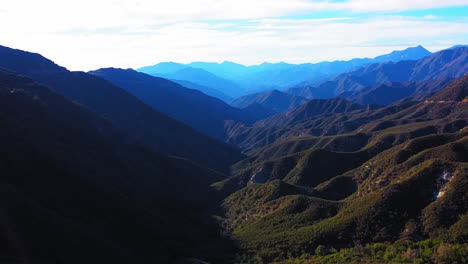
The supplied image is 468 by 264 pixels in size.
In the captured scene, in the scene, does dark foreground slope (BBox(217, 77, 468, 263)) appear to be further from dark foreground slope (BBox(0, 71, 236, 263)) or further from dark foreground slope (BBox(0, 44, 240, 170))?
dark foreground slope (BBox(0, 44, 240, 170))

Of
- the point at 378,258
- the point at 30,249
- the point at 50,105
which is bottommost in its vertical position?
the point at 378,258

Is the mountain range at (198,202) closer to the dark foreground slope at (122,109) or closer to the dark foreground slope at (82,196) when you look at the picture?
the dark foreground slope at (82,196)

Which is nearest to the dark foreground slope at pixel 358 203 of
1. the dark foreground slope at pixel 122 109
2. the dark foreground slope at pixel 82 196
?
the dark foreground slope at pixel 82 196

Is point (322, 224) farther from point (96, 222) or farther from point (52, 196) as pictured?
point (52, 196)

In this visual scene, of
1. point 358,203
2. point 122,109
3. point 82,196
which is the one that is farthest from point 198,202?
point 122,109

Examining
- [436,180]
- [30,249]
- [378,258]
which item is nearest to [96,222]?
[30,249]

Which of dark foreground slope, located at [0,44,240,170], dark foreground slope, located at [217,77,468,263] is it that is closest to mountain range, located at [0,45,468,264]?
dark foreground slope, located at [217,77,468,263]
